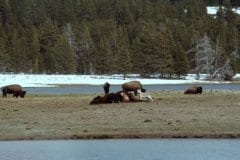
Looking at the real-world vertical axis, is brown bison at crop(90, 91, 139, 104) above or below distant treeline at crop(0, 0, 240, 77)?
below

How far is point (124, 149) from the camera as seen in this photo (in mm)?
21219

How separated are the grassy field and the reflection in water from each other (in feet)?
4.24

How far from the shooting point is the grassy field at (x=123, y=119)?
25.0 metres

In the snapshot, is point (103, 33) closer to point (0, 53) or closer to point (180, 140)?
point (0, 53)

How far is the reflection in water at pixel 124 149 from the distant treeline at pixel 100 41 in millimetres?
92164

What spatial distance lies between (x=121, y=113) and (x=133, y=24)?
14542 centimetres

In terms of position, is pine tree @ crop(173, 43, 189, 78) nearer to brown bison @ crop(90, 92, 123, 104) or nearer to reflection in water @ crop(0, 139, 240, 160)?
brown bison @ crop(90, 92, 123, 104)

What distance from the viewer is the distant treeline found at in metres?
120

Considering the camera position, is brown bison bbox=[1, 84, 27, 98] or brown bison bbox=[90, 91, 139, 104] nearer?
brown bison bbox=[90, 91, 139, 104]

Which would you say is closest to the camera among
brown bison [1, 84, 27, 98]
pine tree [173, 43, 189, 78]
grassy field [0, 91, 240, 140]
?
grassy field [0, 91, 240, 140]

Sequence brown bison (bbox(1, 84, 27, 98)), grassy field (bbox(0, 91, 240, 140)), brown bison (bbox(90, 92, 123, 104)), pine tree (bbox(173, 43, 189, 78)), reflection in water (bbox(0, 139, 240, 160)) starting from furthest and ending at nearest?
pine tree (bbox(173, 43, 189, 78)), brown bison (bbox(1, 84, 27, 98)), brown bison (bbox(90, 92, 123, 104)), grassy field (bbox(0, 91, 240, 140)), reflection in water (bbox(0, 139, 240, 160))

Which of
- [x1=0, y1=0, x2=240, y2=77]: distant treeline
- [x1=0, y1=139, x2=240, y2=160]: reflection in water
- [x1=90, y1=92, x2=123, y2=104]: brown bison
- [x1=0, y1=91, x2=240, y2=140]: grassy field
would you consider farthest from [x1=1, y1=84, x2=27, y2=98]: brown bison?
[x1=0, y1=0, x2=240, y2=77]: distant treeline

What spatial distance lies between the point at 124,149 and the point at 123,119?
24.0 feet

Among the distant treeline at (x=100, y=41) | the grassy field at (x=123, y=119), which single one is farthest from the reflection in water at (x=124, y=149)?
the distant treeline at (x=100, y=41)
